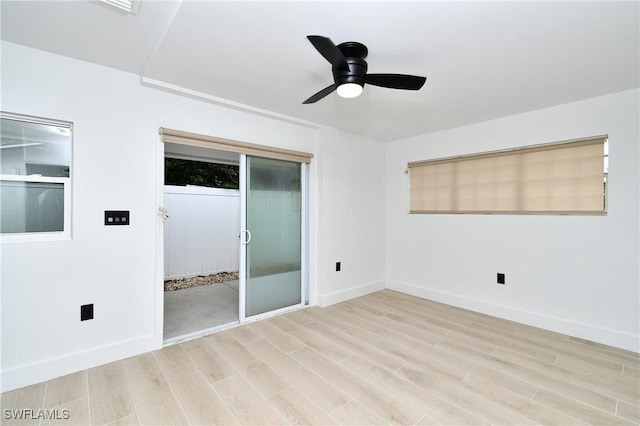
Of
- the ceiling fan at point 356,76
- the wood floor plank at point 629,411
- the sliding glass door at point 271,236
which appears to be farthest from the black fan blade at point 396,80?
the wood floor plank at point 629,411

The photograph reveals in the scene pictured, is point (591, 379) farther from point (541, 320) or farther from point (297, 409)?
point (297, 409)

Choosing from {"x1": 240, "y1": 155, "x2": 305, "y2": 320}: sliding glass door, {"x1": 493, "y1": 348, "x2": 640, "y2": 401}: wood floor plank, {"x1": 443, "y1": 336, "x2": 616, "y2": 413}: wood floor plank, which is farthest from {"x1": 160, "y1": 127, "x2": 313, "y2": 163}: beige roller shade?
{"x1": 493, "y1": 348, "x2": 640, "y2": 401}: wood floor plank

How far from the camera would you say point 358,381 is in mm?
2131

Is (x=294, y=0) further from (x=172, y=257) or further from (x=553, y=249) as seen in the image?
(x=172, y=257)

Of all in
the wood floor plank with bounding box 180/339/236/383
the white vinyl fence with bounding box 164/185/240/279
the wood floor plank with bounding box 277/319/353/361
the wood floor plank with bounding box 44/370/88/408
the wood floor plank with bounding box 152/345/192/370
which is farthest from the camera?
the white vinyl fence with bounding box 164/185/240/279

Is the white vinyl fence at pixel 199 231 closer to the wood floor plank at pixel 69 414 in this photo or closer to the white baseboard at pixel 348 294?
the white baseboard at pixel 348 294

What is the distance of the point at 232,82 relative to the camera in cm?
255

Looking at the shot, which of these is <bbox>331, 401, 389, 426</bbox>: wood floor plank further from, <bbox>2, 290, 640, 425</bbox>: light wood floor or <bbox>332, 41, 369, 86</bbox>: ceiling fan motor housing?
<bbox>332, 41, 369, 86</bbox>: ceiling fan motor housing

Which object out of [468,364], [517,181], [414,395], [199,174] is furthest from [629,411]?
[199,174]

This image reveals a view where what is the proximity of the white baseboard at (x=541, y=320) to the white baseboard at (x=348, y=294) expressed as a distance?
54cm

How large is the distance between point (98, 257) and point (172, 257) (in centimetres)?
287

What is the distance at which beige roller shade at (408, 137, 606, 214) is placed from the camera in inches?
114

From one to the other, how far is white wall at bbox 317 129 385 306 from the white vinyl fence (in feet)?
6.49

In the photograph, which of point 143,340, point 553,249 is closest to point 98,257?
point 143,340
